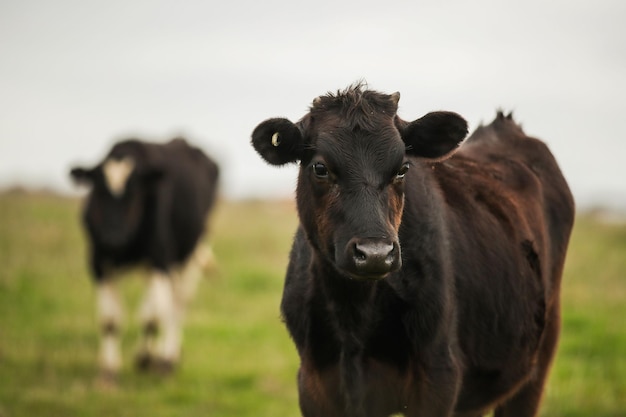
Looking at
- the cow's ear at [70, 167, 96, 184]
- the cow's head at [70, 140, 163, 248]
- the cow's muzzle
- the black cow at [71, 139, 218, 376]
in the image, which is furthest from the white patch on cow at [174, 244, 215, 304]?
the cow's muzzle

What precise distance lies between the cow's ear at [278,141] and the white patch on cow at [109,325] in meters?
7.12

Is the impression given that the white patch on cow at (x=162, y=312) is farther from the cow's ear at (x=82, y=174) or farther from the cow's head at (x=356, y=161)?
the cow's head at (x=356, y=161)

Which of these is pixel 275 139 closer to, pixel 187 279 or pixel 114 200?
pixel 114 200

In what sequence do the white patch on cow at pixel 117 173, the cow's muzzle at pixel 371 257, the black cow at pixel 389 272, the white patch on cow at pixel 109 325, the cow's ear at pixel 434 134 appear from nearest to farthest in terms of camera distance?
the cow's muzzle at pixel 371 257 < the black cow at pixel 389 272 < the cow's ear at pixel 434 134 < the white patch on cow at pixel 109 325 < the white patch on cow at pixel 117 173

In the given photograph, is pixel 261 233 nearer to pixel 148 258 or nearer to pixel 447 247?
pixel 148 258

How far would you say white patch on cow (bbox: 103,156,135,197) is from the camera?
1232cm

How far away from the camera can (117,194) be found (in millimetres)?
12297

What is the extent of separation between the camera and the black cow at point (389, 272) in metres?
4.93

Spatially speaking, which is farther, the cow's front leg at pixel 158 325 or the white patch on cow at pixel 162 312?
the white patch on cow at pixel 162 312

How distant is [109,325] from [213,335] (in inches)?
84.4

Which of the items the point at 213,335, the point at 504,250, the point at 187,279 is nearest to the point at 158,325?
the point at 213,335

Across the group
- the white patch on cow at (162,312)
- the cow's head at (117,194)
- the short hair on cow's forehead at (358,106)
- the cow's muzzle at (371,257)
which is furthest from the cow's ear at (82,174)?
the cow's muzzle at (371,257)

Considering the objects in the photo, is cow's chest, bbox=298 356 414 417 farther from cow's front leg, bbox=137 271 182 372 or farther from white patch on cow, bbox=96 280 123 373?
cow's front leg, bbox=137 271 182 372

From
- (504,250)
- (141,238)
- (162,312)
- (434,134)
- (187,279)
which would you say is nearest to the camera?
(434,134)
